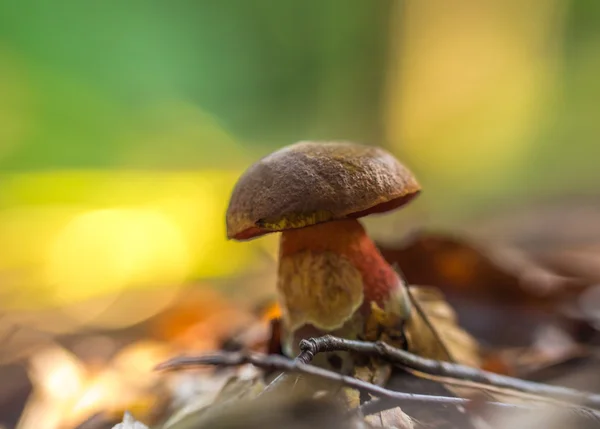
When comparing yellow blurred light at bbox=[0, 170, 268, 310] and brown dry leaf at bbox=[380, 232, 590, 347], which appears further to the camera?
yellow blurred light at bbox=[0, 170, 268, 310]

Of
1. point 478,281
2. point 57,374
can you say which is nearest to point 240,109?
point 478,281

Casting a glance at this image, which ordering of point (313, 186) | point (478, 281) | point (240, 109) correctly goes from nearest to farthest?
1. point (313, 186)
2. point (478, 281)
3. point (240, 109)

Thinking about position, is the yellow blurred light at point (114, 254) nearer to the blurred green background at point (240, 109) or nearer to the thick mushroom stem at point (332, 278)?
the blurred green background at point (240, 109)

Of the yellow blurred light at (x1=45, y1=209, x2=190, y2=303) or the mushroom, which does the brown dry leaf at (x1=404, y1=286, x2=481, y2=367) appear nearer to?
the mushroom

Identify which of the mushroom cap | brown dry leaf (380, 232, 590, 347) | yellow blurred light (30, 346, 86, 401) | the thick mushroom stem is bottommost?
yellow blurred light (30, 346, 86, 401)

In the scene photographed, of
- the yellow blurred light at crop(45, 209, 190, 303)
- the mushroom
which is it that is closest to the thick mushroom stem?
the mushroom

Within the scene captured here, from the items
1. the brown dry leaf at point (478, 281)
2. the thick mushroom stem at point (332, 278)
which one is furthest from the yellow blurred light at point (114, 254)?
the thick mushroom stem at point (332, 278)

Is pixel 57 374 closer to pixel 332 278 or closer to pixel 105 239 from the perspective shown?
pixel 332 278
